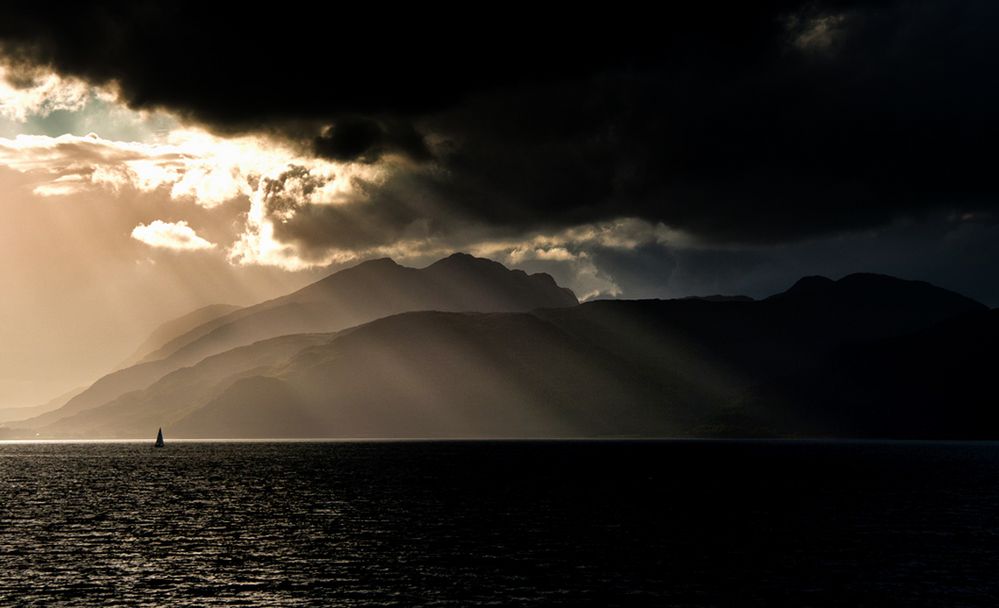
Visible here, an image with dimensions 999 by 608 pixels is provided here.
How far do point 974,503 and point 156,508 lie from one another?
11940cm

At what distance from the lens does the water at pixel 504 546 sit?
65688mm

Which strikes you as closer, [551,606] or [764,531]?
[551,606]

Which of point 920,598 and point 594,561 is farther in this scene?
point 594,561

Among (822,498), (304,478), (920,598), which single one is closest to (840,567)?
(920,598)

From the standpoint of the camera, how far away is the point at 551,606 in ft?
199

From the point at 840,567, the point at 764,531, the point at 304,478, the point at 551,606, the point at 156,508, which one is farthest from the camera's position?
the point at 304,478

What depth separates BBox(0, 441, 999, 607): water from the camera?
→ 65.7 metres

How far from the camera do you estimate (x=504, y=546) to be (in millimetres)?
86688

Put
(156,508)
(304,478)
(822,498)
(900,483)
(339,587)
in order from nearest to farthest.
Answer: (339,587), (156,508), (822,498), (900,483), (304,478)

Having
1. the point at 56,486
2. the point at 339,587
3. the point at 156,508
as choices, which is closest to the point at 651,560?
the point at 339,587

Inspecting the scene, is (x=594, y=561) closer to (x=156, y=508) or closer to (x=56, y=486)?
(x=156, y=508)

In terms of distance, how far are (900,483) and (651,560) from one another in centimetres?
10596

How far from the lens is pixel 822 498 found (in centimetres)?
13738

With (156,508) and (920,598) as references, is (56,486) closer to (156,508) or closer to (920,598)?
A: (156,508)
